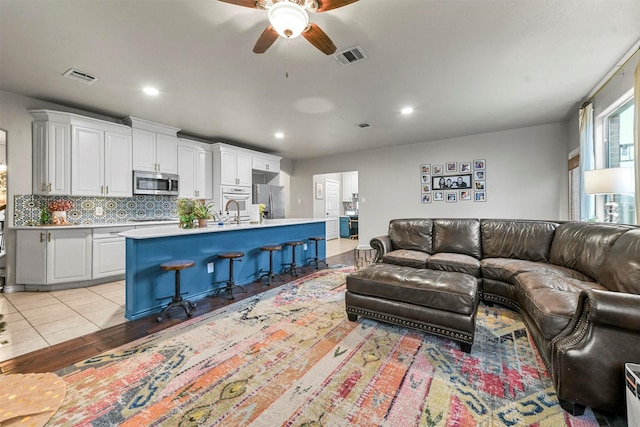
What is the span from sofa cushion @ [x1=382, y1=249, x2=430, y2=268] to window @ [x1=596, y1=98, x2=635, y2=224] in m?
2.28

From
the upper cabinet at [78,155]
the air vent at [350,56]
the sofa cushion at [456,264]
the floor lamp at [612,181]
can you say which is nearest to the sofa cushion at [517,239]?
the sofa cushion at [456,264]

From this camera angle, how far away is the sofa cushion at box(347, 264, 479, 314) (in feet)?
6.58

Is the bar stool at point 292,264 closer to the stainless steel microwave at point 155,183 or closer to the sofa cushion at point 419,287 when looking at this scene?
the sofa cushion at point 419,287

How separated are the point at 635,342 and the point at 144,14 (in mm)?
3696

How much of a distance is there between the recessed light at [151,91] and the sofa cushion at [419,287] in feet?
10.9

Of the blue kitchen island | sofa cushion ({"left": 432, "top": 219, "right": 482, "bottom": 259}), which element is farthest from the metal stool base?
sofa cushion ({"left": 432, "top": 219, "right": 482, "bottom": 259})

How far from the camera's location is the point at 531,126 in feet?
16.7

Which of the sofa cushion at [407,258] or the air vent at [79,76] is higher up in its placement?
the air vent at [79,76]

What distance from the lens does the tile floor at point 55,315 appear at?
2.23 meters

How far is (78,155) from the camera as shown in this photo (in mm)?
3828

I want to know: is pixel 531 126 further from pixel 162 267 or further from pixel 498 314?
pixel 162 267

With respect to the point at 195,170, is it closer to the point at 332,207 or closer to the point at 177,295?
the point at 177,295

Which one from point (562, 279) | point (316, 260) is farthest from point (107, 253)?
point (562, 279)

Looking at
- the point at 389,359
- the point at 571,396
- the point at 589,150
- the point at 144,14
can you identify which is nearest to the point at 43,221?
the point at 144,14
